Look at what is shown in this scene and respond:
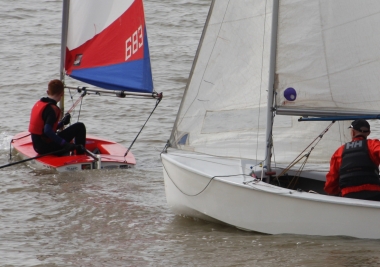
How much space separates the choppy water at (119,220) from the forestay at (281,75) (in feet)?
2.29

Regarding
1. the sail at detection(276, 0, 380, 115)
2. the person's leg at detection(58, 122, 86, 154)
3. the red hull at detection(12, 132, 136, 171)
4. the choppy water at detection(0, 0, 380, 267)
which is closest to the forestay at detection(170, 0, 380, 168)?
the sail at detection(276, 0, 380, 115)

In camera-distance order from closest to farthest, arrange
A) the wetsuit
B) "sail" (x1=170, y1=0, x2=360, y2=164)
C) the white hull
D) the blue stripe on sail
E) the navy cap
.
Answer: the white hull
the navy cap
"sail" (x1=170, y1=0, x2=360, y2=164)
the wetsuit
the blue stripe on sail

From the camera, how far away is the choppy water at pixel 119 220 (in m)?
4.81

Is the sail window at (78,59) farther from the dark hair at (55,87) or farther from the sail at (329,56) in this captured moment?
the sail at (329,56)

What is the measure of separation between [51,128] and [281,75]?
2755 mm

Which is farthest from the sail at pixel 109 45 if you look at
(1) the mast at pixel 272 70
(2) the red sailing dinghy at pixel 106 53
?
(1) the mast at pixel 272 70

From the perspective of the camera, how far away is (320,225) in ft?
15.9

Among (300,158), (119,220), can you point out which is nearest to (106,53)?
(119,220)

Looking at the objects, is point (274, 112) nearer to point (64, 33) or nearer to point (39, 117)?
point (39, 117)

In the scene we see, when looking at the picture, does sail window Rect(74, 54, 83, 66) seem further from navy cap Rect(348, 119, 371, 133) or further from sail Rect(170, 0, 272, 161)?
navy cap Rect(348, 119, 371, 133)

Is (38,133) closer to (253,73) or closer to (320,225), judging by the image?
(253,73)

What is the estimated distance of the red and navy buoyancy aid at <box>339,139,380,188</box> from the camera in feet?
15.9

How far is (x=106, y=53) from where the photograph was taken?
7883 mm

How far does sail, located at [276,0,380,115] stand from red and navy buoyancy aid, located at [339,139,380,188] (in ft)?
0.86
